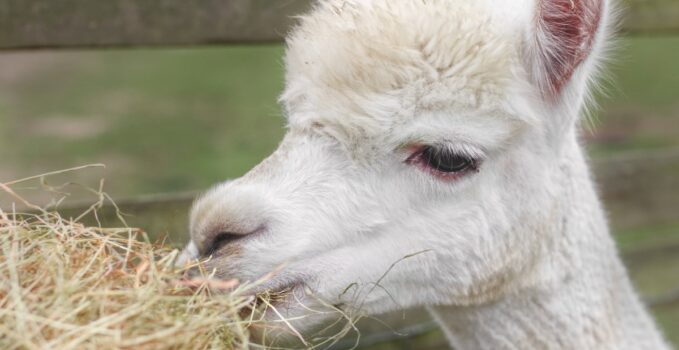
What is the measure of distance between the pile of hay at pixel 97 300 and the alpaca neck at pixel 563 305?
811 millimetres

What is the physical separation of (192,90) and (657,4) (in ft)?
18.9

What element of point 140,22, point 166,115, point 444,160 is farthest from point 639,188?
point 166,115

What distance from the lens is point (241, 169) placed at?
613 cm

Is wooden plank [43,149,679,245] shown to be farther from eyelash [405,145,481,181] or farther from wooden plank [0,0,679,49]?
eyelash [405,145,481,181]

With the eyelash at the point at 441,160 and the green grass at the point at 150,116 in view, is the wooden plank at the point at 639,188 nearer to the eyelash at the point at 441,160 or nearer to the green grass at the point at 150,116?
the eyelash at the point at 441,160

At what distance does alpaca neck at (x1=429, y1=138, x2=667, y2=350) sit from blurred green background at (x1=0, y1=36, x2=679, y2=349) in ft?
4.02

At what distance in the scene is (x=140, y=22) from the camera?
249 cm

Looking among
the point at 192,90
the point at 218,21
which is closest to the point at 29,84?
the point at 192,90

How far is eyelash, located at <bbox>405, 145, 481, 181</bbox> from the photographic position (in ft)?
6.39

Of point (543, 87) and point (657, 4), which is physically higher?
point (657, 4)

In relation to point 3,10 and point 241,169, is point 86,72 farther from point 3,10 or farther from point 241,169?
point 3,10

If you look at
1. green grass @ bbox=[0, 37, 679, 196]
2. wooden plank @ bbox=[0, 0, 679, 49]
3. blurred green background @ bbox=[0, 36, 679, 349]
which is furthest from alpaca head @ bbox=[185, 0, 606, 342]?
green grass @ bbox=[0, 37, 679, 196]

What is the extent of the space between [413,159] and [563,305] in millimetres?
676

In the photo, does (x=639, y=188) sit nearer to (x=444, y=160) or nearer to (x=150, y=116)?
(x=444, y=160)
